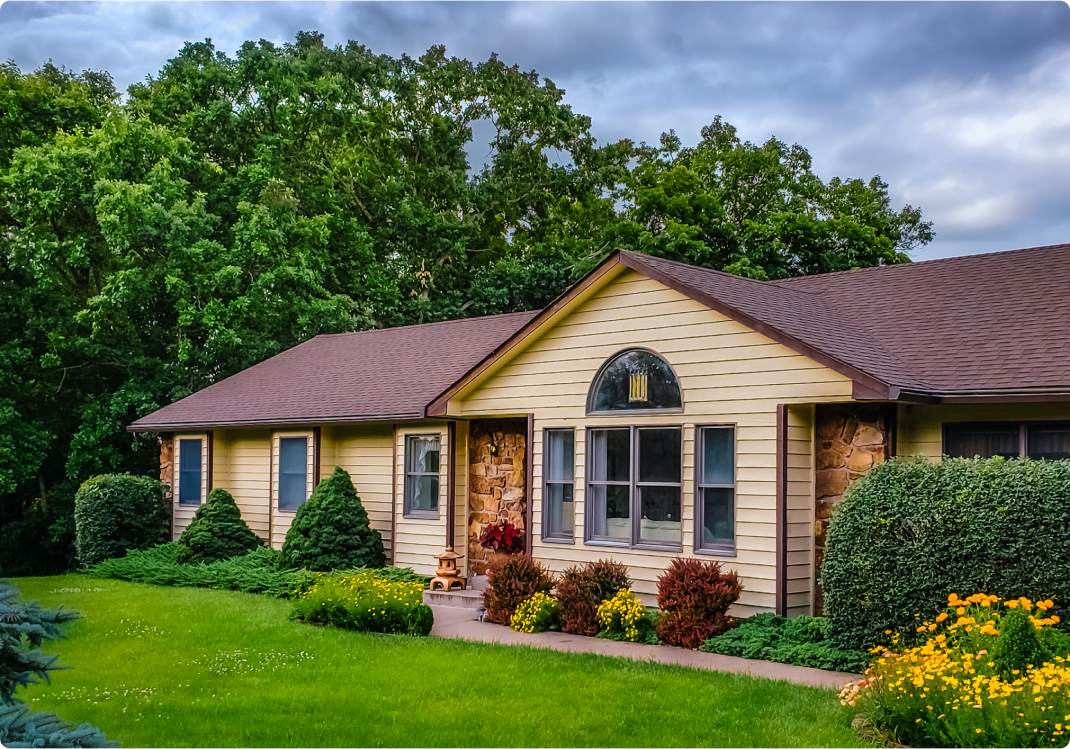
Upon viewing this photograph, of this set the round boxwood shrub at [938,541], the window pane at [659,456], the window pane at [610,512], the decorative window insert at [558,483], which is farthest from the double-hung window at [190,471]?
the round boxwood shrub at [938,541]

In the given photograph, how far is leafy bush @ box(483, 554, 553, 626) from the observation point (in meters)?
12.0

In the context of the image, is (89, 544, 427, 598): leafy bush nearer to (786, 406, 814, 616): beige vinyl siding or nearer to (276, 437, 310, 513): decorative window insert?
(276, 437, 310, 513): decorative window insert

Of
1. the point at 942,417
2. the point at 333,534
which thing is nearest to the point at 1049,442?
the point at 942,417

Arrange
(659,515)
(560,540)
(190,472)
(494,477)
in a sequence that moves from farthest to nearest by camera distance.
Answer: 1. (190,472)
2. (494,477)
3. (560,540)
4. (659,515)

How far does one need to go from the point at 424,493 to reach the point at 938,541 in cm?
918

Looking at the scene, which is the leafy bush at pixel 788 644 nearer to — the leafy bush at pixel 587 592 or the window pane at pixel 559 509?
the leafy bush at pixel 587 592

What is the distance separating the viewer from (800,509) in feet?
36.0

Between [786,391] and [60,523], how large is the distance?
854 inches

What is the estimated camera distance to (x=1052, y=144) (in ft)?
47.2

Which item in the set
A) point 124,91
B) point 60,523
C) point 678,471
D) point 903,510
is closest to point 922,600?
point 903,510

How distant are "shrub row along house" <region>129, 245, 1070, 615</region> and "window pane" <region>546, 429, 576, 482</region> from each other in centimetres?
2

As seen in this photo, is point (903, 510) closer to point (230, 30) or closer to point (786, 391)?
point (786, 391)

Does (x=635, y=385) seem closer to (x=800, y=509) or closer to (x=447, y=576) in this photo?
(x=800, y=509)

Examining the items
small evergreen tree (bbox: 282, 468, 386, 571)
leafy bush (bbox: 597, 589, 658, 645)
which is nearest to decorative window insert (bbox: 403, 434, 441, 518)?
small evergreen tree (bbox: 282, 468, 386, 571)
